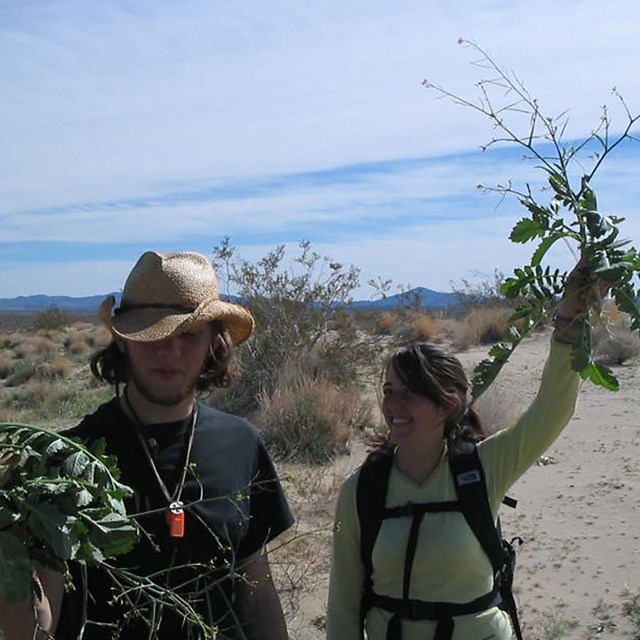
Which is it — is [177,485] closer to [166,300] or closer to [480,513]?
[166,300]

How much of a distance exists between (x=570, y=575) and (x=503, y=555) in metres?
4.02

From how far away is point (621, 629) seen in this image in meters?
5.57

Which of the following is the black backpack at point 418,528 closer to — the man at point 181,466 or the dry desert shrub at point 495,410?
the man at point 181,466

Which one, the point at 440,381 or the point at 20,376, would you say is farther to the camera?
the point at 20,376

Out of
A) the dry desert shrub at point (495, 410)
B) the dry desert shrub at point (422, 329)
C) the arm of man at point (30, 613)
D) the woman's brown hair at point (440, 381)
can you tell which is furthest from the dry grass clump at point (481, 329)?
the arm of man at point (30, 613)

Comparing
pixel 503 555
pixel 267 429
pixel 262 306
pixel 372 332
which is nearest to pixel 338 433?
pixel 267 429

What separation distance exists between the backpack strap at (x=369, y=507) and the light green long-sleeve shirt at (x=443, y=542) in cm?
2

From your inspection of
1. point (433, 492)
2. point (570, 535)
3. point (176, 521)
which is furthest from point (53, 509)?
point (570, 535)

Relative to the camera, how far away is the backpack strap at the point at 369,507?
2871 mm

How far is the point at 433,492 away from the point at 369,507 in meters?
0.20

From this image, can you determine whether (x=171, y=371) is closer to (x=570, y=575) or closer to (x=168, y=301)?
(x=168, y=301)

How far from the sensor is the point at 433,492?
9.45ft

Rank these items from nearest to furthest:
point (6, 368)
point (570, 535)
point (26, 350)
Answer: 1. point (570, 535)
2. point (6, 368)
3. point (26, 350)

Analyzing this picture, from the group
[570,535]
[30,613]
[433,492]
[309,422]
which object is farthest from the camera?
[309,422]
